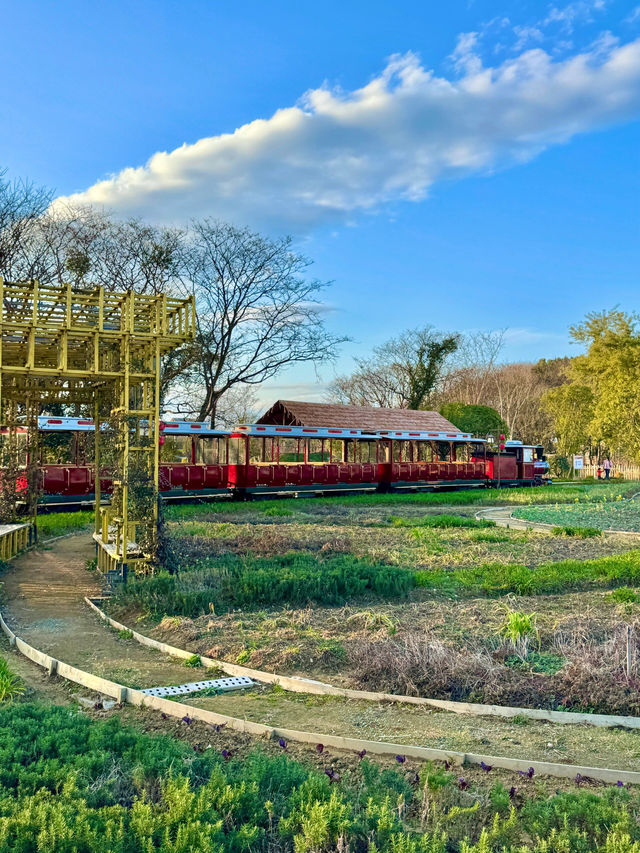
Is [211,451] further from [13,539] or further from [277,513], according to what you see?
[13,539]

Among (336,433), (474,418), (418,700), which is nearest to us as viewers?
(418,700)

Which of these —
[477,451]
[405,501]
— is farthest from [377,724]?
[477,451]

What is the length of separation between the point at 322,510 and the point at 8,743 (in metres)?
18.9

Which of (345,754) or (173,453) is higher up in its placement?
(173,453)

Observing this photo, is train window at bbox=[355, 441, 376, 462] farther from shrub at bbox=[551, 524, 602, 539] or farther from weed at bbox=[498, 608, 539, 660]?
weed at bbox=[498, 608, 539, 660]

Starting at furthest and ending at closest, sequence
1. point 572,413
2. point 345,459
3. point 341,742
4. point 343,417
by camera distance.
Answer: point 572,413 → point 343,417 → point 345,459 → point 341,742

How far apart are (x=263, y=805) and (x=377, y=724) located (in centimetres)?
175

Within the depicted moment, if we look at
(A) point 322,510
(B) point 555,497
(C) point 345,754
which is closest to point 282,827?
(C) point 345,754

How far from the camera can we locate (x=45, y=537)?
1700cm

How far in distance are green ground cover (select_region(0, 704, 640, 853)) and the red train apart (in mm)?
17364

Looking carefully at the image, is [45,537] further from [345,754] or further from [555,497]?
[555,497]

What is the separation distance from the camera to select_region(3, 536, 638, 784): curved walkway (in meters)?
4.79

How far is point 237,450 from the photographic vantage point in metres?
28.3

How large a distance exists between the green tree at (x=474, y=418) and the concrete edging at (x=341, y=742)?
45.9 metres
